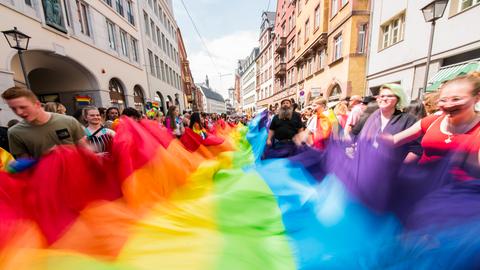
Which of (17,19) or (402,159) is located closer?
(402,159)

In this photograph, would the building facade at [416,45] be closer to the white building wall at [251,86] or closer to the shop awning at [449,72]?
the shop awning at [449,72]

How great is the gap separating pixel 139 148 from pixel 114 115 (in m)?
3.47

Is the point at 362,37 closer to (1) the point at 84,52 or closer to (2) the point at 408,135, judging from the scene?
(2) the point at 408,135

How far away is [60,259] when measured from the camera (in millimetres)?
981

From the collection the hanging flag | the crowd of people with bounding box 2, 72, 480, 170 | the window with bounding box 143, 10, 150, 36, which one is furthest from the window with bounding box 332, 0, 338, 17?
the hanging flag

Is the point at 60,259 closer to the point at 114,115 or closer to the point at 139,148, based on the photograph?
the point at 139,148

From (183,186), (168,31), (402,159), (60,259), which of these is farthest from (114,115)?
(168,31)

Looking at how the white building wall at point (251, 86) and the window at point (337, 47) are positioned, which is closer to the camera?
the window at point (337, 47)

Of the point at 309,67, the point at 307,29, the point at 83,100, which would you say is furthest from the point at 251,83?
the point at 83,100

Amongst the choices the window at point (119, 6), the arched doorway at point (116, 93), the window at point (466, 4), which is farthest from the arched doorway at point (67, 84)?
the window at point (466, 4)

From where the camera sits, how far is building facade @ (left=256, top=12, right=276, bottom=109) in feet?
103

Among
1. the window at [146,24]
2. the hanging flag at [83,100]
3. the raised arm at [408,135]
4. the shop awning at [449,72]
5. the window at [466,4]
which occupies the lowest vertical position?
the raised arm at [408,135]

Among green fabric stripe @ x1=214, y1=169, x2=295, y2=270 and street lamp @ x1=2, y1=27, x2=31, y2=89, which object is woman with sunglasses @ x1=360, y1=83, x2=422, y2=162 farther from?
street lamp @ x1=2, y1=27, x2=31, y2=89

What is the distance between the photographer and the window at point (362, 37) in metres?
10.4
